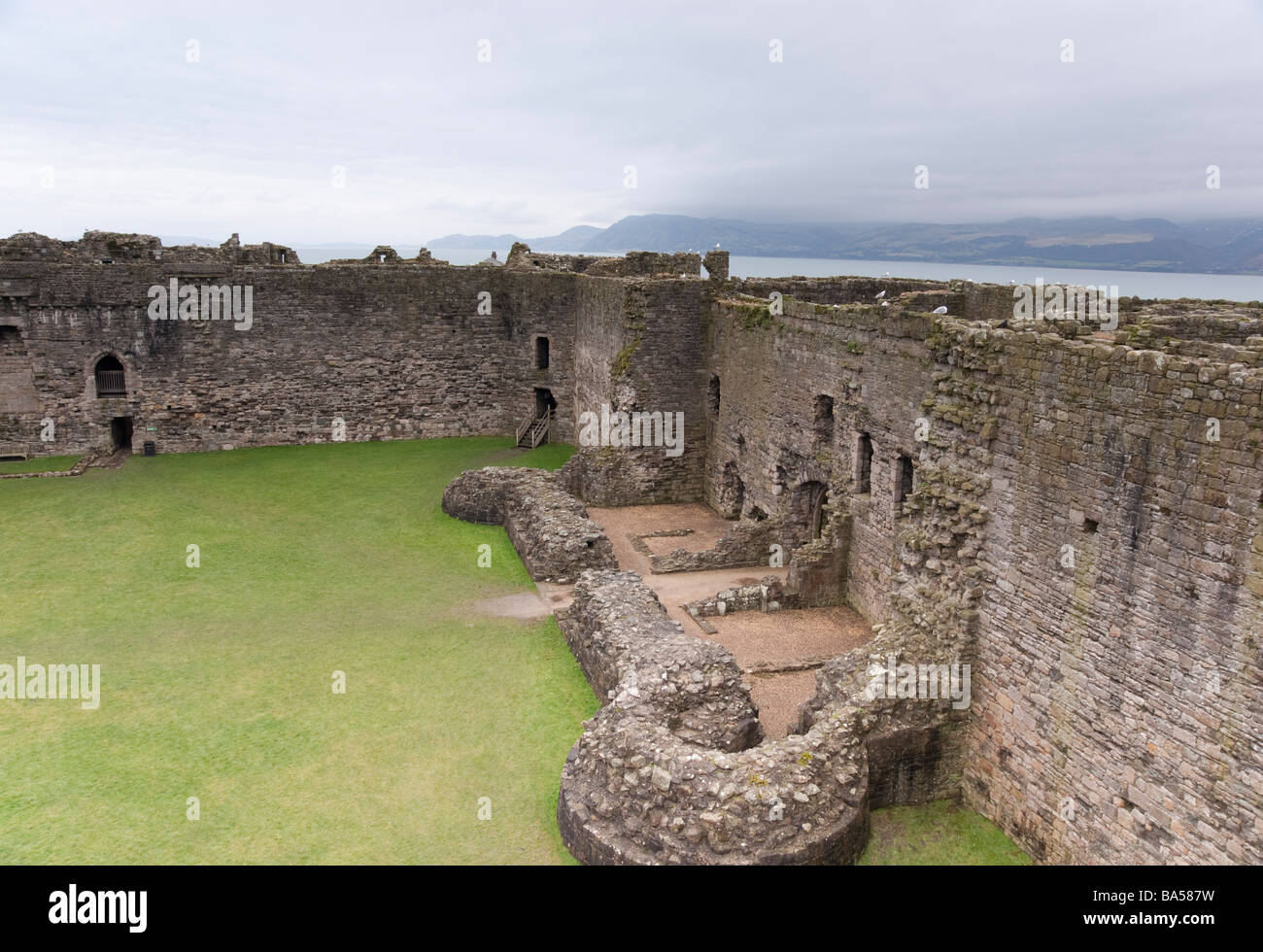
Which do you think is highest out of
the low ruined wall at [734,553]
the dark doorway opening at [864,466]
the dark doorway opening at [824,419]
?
the dark doorway opening at [824,419]

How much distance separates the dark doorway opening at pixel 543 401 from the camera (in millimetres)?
28062

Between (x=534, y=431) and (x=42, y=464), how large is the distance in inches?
503

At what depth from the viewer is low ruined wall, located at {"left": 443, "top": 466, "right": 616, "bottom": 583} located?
1706cm

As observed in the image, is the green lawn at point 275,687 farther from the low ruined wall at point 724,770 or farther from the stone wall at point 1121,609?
the stone wall at point 1121,609

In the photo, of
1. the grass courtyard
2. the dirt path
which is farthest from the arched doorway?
the dirt path

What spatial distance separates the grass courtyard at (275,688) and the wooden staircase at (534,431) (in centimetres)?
543

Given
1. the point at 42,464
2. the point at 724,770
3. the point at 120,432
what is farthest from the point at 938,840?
the point at 120,432

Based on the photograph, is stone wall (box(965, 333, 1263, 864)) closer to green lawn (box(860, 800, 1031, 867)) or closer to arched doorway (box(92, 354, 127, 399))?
green lawn (box(860, 800, 1031, 867))

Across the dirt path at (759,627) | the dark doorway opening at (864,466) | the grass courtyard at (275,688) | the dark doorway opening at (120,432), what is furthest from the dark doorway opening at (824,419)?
the dark doorway opening at (120,432)

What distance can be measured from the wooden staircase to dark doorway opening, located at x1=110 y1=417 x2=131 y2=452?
10.6 meters

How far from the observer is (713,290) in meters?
21.7

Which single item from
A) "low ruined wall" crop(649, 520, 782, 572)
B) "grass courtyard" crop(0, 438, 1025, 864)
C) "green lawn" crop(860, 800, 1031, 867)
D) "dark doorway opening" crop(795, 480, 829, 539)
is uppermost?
"dark doorway opening" crop(795, 480, 829, 539)

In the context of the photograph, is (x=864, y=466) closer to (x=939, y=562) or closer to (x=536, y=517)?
(x=939, y=562)
